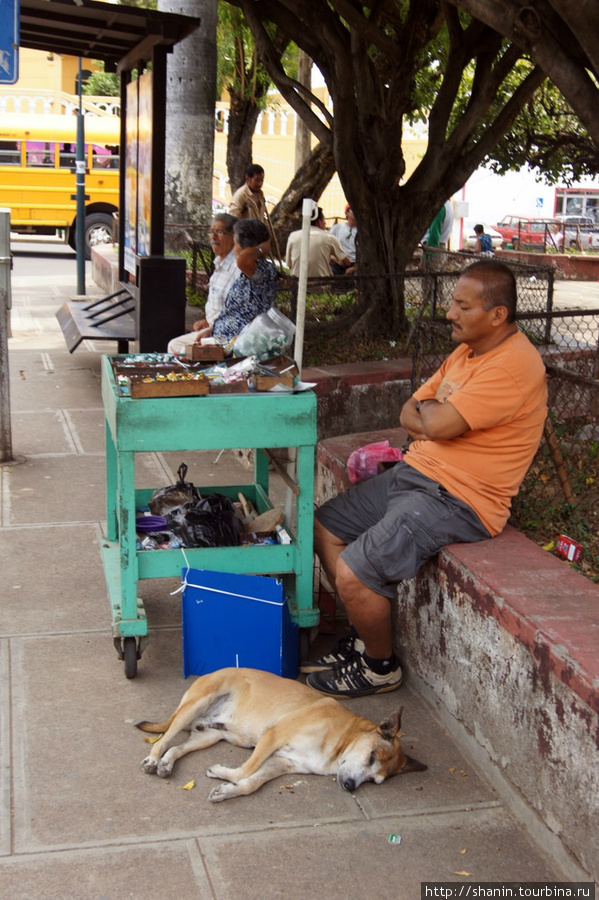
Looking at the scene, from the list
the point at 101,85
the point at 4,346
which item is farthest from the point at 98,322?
the point at 101,85

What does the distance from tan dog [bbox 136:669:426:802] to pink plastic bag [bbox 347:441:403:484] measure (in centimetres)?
134

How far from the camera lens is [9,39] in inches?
220

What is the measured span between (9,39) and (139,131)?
11.2 feet

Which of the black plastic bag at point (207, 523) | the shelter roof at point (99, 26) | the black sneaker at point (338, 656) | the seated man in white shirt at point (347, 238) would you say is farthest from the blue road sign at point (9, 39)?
the seated man in white shirt at point (347, 238)

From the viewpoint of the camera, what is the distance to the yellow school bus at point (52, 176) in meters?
20.6

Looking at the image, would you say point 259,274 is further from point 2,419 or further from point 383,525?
point 383,525

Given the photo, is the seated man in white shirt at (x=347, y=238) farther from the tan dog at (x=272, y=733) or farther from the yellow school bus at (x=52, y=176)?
the tan dog at (x=272, y=733)

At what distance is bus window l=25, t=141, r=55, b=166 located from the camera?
20.6m

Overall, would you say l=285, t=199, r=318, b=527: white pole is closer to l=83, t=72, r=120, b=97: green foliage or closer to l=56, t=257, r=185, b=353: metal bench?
l=56, t=257, r=185, b=353: metal bench

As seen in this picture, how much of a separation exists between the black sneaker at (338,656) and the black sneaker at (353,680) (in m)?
0.05

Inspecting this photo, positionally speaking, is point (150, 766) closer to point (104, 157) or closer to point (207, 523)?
point (207, 523)

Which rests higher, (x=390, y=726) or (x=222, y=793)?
(x=390, y=726)

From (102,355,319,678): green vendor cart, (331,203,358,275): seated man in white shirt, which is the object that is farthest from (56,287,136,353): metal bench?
(102,355,319,678): green vendor cart

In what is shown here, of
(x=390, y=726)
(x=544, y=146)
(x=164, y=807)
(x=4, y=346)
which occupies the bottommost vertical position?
(x=164, y=807)
